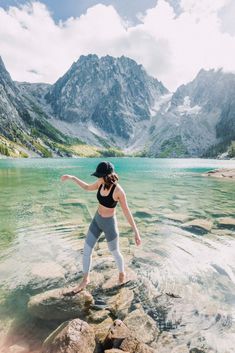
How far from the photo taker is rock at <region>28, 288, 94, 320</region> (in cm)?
893

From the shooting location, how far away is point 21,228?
20344 mm

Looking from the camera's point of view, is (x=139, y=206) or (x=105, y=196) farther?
(x=139, y=206)

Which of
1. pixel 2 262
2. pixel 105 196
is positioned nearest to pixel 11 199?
pixel 2 262

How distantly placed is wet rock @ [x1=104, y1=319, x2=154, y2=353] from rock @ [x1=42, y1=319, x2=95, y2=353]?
17.9 inches

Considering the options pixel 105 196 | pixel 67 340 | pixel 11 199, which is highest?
pixel 105 196

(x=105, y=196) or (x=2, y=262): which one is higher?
(x=105, y=196)

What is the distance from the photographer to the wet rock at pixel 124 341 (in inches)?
271

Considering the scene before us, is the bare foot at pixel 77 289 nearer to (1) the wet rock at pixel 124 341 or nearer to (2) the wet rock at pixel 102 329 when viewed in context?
(2) the wet rock at pixel 102 329

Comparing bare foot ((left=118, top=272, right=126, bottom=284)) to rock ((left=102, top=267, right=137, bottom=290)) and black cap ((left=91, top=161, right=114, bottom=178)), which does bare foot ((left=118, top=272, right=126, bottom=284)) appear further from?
black cap ((left=91, top=161, right=114, bottom=178))

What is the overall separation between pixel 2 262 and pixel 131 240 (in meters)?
7.41

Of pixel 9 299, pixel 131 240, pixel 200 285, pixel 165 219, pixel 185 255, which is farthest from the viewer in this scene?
pixel 165 219

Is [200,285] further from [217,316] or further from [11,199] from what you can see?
[11,199]

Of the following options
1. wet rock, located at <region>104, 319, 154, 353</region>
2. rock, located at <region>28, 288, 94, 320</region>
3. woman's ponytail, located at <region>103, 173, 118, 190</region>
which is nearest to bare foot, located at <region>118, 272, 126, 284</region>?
rock, located at <region>28, 288, 94, 320</region>

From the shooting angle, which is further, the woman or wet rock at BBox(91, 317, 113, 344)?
the woman
